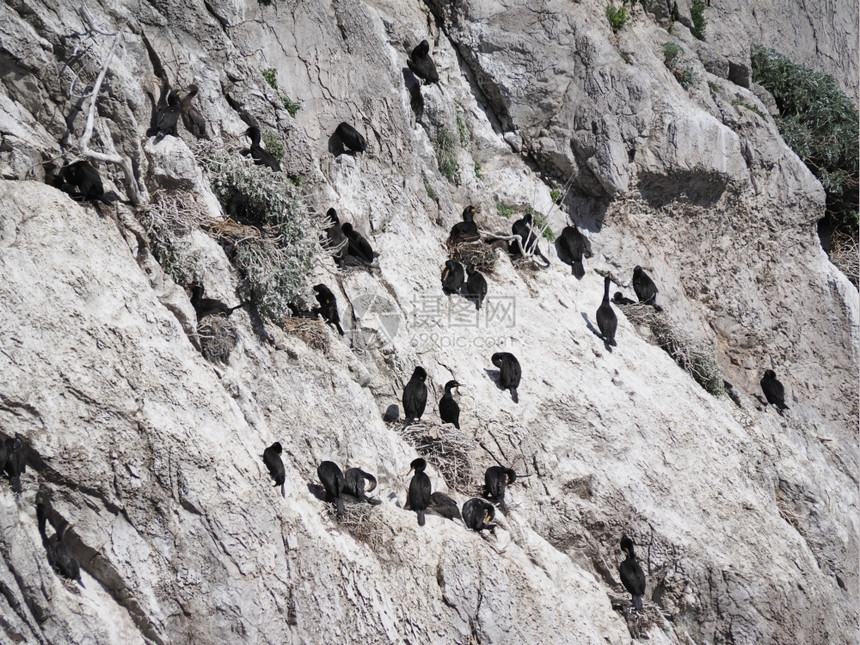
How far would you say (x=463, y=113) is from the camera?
17641 millimetres

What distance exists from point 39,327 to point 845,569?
524 inches

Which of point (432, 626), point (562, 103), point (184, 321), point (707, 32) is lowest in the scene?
point (432, 626)

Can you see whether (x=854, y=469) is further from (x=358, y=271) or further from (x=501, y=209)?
(x=358, y=271)

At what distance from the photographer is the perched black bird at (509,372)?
1393 centimetres

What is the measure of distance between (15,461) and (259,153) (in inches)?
262

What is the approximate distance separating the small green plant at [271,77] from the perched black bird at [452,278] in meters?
4.03

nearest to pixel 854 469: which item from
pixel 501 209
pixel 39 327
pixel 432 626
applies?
pixel 501 209

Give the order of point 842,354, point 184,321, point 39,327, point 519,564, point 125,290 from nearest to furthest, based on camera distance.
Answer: point 39,327, point 125,290, point 184,321, point 519,564, point 842,354

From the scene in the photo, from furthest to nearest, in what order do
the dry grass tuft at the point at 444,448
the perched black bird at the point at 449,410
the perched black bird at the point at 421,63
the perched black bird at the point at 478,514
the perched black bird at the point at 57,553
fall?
the perched black bird at the point at 421,63 → the perched black bird at the point at 449,410 → the dry grass tuft at the point at 444,448 → the perched black bird at the point at 478,514 → the perched black bird at the point at 57,553

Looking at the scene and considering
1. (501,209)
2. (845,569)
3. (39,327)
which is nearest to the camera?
(39,327)

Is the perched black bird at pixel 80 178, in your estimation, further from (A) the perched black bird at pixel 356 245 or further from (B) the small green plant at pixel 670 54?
(B) the small green plant at pixel 670 54

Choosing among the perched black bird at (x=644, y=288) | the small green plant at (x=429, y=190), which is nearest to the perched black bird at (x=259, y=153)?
the small green plant at (x=429, y=190)

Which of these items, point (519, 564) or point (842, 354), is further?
point (842, 354)

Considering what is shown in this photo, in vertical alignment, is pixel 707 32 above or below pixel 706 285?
above
